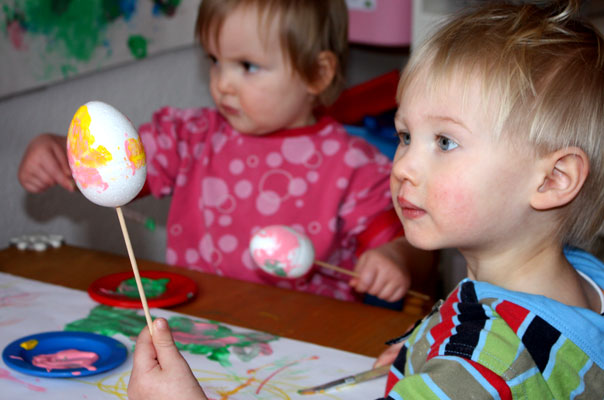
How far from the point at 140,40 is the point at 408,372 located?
1.22 m

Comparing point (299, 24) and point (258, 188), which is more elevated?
point (299, 24)

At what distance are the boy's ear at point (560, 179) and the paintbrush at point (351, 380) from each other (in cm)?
26

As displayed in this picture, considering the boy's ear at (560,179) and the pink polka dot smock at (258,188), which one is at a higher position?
the boy's ear at (560,179)

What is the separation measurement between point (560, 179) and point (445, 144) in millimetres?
124

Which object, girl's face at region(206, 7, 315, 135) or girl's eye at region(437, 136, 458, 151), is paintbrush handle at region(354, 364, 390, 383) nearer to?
girl's eye at region(437, 136, 458, 151)

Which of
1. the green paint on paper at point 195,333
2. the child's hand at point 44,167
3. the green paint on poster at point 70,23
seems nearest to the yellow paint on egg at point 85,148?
the green paint on paper at point 195,333

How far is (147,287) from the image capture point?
42.2 inches

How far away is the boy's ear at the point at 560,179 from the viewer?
73 cm

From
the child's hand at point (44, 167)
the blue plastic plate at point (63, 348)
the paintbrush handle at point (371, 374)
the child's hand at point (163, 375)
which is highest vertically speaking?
the child's hand at point (163, 375)

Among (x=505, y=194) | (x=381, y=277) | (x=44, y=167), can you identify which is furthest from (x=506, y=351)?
(x=44, y=167)

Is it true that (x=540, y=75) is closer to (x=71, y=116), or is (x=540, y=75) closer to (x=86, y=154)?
(x=86, y=154)

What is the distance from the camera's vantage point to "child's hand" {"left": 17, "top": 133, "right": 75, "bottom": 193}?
1217mm

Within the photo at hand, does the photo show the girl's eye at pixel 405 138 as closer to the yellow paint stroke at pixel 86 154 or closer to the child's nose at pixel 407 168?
the child's nose at pixel 407 168

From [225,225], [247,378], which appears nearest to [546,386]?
[247,378]
